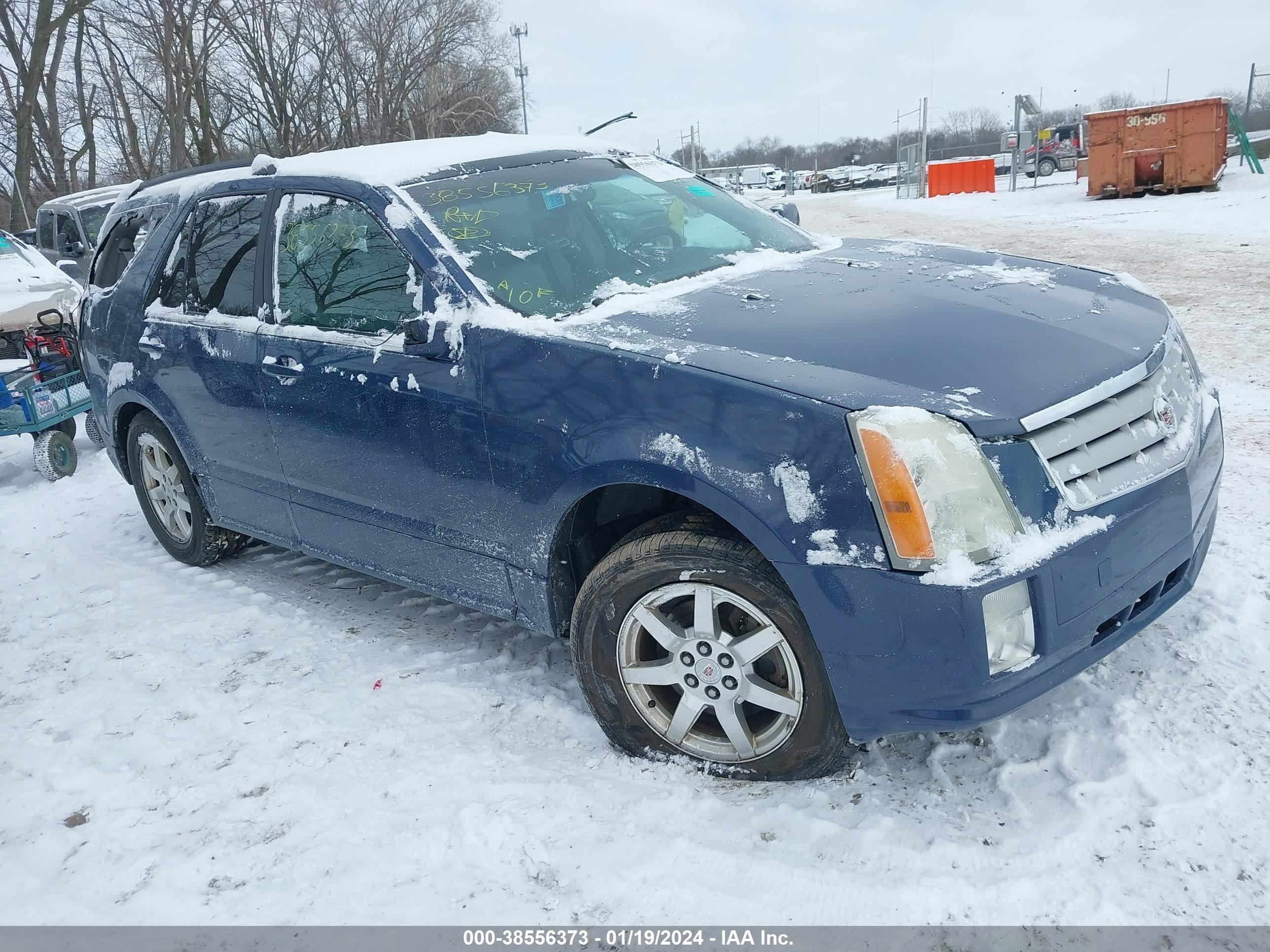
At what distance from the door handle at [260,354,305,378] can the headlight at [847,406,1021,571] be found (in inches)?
85.8

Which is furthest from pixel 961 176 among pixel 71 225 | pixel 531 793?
pixel 531 793

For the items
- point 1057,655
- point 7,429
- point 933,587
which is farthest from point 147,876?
point 7,429

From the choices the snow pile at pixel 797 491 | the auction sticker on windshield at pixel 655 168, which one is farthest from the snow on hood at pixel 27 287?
the snow pile at pixel 797 491

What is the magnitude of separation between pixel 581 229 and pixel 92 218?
13.3 meters

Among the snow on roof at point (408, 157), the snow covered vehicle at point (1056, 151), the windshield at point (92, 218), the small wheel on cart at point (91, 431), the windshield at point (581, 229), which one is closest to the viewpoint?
the windshield at point (581, 229)

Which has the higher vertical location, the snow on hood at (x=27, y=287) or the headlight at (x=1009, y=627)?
the snow on hood at (x=27, y=287)

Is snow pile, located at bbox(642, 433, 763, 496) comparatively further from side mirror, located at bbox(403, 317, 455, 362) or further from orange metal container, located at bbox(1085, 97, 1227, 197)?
orange metal container, located at bbox(1085, 97, 1227, 197)

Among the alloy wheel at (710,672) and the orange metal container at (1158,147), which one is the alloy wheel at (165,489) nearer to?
the alloy wheel at (710,672)

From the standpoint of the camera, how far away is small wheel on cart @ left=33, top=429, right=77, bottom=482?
262 inches

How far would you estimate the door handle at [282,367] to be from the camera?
11.3ft

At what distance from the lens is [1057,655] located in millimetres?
2242

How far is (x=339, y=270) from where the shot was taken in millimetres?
3396

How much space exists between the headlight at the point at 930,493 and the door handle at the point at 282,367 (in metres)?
2.18
